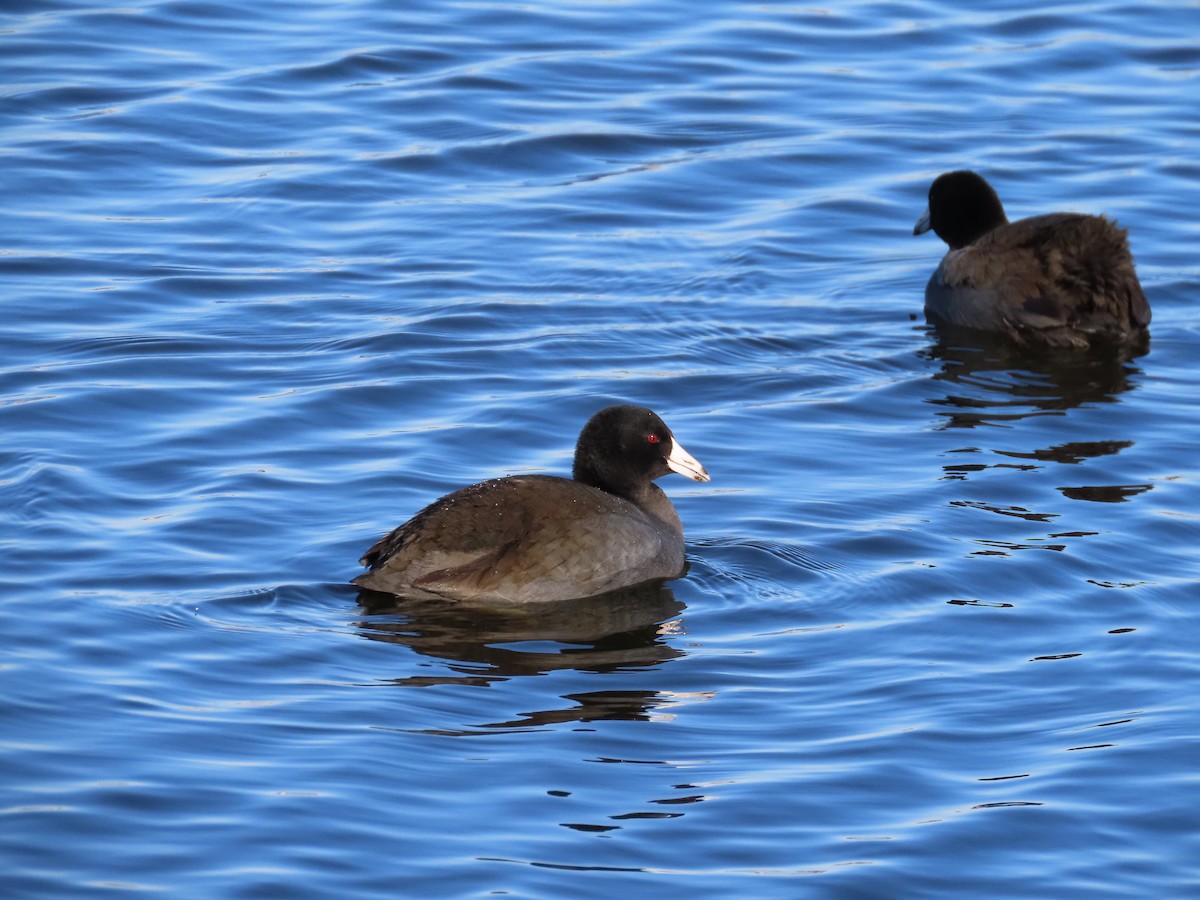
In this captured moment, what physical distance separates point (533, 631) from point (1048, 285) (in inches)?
221

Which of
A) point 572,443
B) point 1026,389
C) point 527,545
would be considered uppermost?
point 527,545

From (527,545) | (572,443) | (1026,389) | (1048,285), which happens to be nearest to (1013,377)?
(1026,389)

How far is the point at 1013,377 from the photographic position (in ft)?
40.4

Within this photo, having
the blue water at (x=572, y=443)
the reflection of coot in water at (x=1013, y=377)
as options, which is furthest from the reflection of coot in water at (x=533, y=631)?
the reflection of coot in water at (x=1013, y=377)

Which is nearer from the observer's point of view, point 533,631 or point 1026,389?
point 533,631

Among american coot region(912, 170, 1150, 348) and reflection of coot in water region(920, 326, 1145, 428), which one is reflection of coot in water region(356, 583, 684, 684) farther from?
american coot region(912, 170, 1150, 348)

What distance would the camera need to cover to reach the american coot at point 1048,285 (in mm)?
12625

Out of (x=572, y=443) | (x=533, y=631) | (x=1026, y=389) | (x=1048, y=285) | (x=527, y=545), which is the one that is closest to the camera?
(x=533, y=631)

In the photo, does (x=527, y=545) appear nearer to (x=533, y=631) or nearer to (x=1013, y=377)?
(x=533, y=631)

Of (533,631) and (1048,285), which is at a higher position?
(1048,285)

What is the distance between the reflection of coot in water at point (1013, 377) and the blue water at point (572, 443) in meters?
0.06

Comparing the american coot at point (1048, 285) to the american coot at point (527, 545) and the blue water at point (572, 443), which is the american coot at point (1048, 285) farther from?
the american coot at point (527, 545)

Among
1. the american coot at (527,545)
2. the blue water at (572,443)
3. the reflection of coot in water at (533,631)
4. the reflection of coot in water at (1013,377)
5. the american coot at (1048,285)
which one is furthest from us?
the american coot at (1048,285)

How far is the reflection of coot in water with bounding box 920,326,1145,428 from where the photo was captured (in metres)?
11.6
